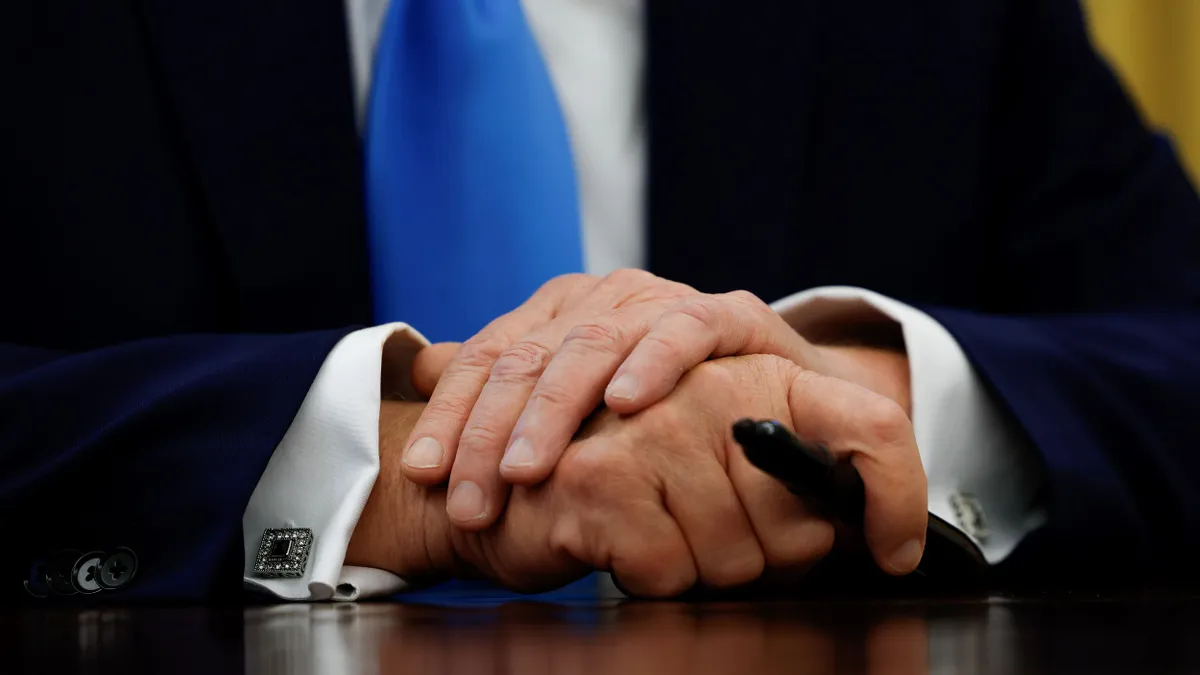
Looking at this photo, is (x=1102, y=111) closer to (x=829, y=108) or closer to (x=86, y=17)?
(x=829, y=108)

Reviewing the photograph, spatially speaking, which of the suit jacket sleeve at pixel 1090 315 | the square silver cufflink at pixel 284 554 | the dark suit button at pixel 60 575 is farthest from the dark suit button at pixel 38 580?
the suit jacket sleeve at pixel 1090 315

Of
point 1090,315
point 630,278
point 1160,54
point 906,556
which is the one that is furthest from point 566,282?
point 1160,54

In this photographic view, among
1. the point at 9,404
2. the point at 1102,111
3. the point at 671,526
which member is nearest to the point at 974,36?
the point at 1102,111

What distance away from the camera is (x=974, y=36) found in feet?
3.40

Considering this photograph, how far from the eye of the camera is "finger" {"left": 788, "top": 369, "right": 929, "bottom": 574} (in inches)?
17.9

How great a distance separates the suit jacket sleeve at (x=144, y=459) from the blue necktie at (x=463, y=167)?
0.87 feet

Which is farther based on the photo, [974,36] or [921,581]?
[974,36]

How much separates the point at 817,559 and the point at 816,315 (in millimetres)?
292

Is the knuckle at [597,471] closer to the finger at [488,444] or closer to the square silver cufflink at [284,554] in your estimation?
the finger at [488,444]

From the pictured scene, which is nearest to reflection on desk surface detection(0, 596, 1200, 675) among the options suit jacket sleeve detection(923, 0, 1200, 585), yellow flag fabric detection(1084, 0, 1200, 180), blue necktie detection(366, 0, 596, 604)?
suit jacket sleeve detection(923, 0, 1200, 585)

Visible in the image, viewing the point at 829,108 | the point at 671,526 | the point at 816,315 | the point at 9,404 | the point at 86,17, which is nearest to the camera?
the point at 671,526

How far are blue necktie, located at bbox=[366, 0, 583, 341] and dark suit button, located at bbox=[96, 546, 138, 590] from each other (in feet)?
1.09

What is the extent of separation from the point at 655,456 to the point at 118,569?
0.29 meters

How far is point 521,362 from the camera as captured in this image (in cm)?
53
